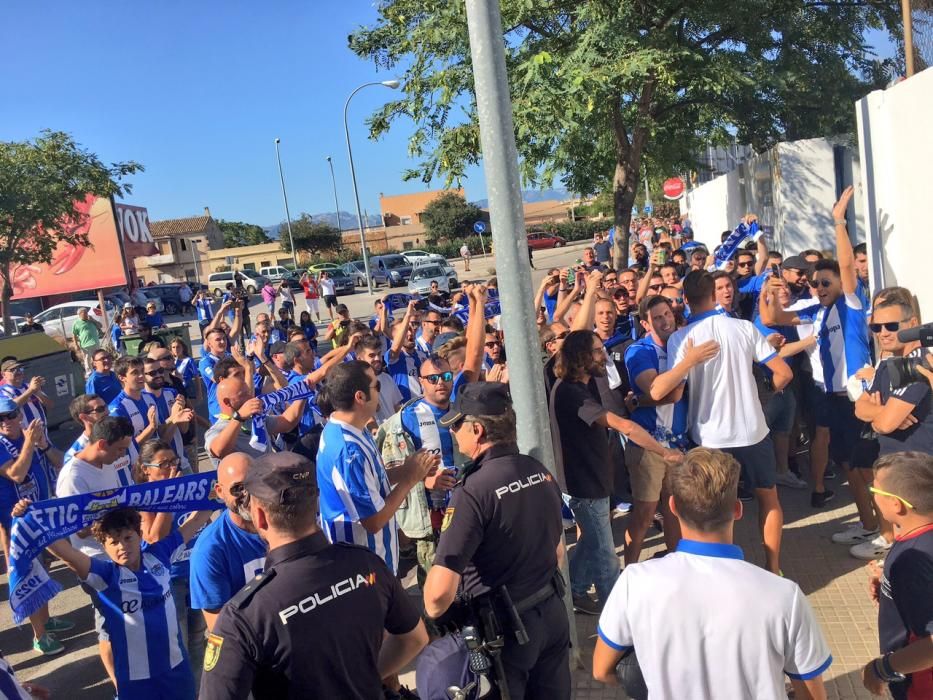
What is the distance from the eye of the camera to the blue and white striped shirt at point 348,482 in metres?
3.37

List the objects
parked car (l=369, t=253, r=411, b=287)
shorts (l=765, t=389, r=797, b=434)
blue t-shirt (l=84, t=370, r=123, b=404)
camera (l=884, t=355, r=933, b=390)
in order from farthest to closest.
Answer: parked car (l=369, t=253, r=411, b=287)
blue t-shirt (l=84, t=370, r=123, b=404)
shorts (l=765, t=389, r=797, b=434)
camera (l=884, t=355, r=933, b=390)

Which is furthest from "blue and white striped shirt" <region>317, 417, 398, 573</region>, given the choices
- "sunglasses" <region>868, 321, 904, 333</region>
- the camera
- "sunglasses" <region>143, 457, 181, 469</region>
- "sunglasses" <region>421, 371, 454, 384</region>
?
"sunglasses" <region>868, 321, 904, 333</region>

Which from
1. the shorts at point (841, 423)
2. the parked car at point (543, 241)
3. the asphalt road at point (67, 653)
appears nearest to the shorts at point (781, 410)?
the shorts at point (841, 423)

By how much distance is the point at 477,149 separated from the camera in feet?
40.8

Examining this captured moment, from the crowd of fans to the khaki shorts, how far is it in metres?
0.01

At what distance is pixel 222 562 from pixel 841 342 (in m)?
4.69

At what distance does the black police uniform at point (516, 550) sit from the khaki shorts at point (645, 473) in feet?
5.38

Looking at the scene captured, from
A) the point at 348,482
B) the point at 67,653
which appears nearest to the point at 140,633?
the point at 348,482

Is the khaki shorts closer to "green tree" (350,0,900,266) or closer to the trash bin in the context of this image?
"green tree" (350,0,900,266)

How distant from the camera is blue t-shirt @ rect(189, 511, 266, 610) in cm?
300

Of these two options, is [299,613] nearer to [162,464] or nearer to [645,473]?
[162,464]

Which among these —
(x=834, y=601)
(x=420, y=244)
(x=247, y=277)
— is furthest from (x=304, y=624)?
(x=420, y=244)

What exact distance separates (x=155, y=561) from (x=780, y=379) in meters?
3.70

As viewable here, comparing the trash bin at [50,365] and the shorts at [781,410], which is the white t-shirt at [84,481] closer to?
the shorts at [781,410]
